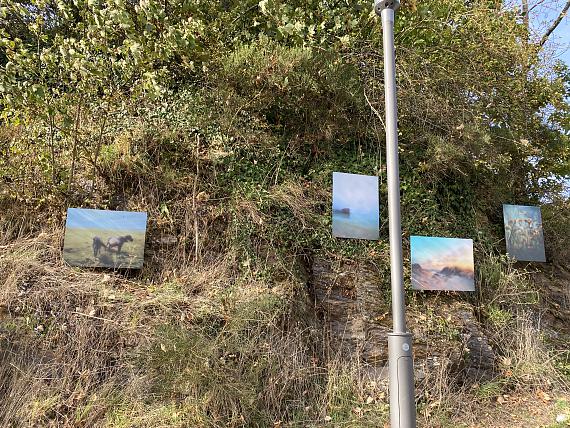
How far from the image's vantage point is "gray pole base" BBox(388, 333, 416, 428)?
3.79 metres

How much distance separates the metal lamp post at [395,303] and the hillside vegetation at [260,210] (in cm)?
152

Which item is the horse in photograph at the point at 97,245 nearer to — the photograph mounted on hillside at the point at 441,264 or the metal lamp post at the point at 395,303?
the metal lamp post at the point at 395,303

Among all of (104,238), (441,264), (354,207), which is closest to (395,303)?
(354,207)

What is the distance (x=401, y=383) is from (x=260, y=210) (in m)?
3.13

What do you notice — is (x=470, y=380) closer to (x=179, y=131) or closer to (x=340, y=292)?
(x=340, y=292)

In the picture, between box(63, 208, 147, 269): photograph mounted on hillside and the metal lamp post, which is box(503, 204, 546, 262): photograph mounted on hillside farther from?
box(63, 208, 147, 269): photograph mounted on hillside

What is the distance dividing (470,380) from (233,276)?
132 inches

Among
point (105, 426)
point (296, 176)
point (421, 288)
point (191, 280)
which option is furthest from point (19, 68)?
point (421, 288)

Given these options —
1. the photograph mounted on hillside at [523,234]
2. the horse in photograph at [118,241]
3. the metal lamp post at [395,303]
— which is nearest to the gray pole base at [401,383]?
the metal lamp post at [395,303]

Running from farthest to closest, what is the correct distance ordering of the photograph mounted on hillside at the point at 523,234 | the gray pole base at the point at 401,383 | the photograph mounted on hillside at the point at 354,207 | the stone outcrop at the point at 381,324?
the photograph mounted on hillside at the point at 523,234, the photograph mounted on hillside at the point at 354,207, the stone outcrop at the point at 381,324, the gray pole base at the point at 401,383

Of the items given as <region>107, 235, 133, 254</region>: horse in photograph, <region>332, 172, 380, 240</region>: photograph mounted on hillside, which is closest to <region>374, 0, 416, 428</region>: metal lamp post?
<region>332, 172, 380, 240</region>: photograph mounted on hillside

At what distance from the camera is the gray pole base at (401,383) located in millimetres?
3789

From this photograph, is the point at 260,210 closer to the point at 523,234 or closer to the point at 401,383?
the point at 401,383

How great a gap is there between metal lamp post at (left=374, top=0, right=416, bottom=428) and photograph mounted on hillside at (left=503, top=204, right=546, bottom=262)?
14.7 ft
